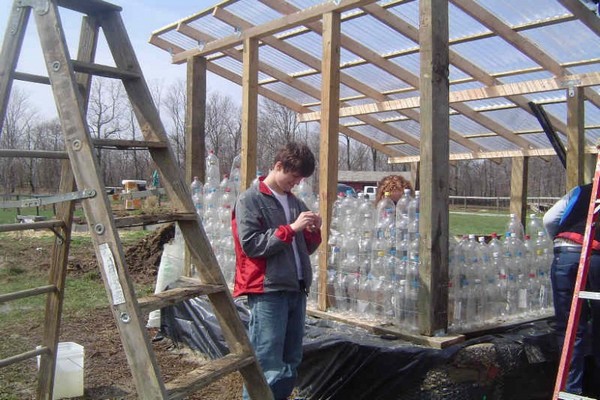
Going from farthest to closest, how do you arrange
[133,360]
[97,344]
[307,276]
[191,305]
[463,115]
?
[463,115]
[97,344]
[191,305]
[307,276]
[133,360]

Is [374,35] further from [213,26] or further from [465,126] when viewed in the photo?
[465,126]

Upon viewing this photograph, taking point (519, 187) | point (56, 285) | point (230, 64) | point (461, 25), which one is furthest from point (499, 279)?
point (519, 187)

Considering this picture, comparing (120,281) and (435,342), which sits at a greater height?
(120,281)

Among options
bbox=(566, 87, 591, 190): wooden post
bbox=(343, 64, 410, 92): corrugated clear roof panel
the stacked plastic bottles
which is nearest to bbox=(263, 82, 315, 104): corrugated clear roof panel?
bbox=(343, 64, 410, 92): corrugated clear roof panel

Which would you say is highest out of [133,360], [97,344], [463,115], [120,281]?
[463,115]

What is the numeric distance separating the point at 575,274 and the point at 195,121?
12.6 feet

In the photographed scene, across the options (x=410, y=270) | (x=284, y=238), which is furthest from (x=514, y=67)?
(x=284, y=238)

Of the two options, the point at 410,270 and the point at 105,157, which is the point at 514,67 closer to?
the point at 410,270

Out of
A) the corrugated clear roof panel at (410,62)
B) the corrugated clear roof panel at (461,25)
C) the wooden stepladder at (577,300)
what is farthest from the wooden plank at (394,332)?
the corrugated clear roof panel at (410,62)

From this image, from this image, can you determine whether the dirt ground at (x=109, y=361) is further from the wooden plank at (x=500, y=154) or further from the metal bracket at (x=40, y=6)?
the wooden plank at (x=500, y=154)

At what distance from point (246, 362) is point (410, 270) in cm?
162

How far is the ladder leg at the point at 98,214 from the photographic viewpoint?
76.4 inches

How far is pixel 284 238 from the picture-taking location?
2.72 m

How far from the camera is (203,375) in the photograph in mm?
2166
